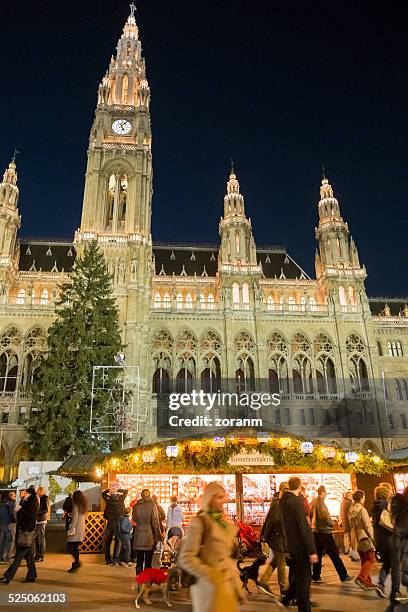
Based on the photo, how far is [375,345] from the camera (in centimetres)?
4450

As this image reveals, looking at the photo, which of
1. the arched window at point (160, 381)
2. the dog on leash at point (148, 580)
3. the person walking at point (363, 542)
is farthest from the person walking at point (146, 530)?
the arched window at point (160, 381)

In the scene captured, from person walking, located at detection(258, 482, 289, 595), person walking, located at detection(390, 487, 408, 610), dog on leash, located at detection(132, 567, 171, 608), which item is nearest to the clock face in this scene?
person walking, located at detection(258, 482, 289, 595)

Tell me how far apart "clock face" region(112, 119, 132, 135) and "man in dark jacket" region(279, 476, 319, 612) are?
164 feet

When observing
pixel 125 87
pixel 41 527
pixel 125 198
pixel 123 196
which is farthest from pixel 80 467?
pixel 125 87

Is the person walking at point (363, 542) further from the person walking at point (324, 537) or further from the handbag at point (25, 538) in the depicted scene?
the handbag at point (25, 538)

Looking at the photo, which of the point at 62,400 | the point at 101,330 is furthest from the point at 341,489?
the point at 101,330

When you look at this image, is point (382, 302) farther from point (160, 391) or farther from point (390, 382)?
point (160, 391)

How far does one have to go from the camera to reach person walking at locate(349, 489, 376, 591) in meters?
8.46

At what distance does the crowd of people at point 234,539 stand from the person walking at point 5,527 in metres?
0.02

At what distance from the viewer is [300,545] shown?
636 cm

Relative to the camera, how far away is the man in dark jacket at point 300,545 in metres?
6.29

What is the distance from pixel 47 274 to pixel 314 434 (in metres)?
31.2

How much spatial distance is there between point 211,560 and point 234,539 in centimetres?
44

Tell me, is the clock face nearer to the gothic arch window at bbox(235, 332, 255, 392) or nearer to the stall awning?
the gothic arch window at bbox(235, 332, 255, 392)
